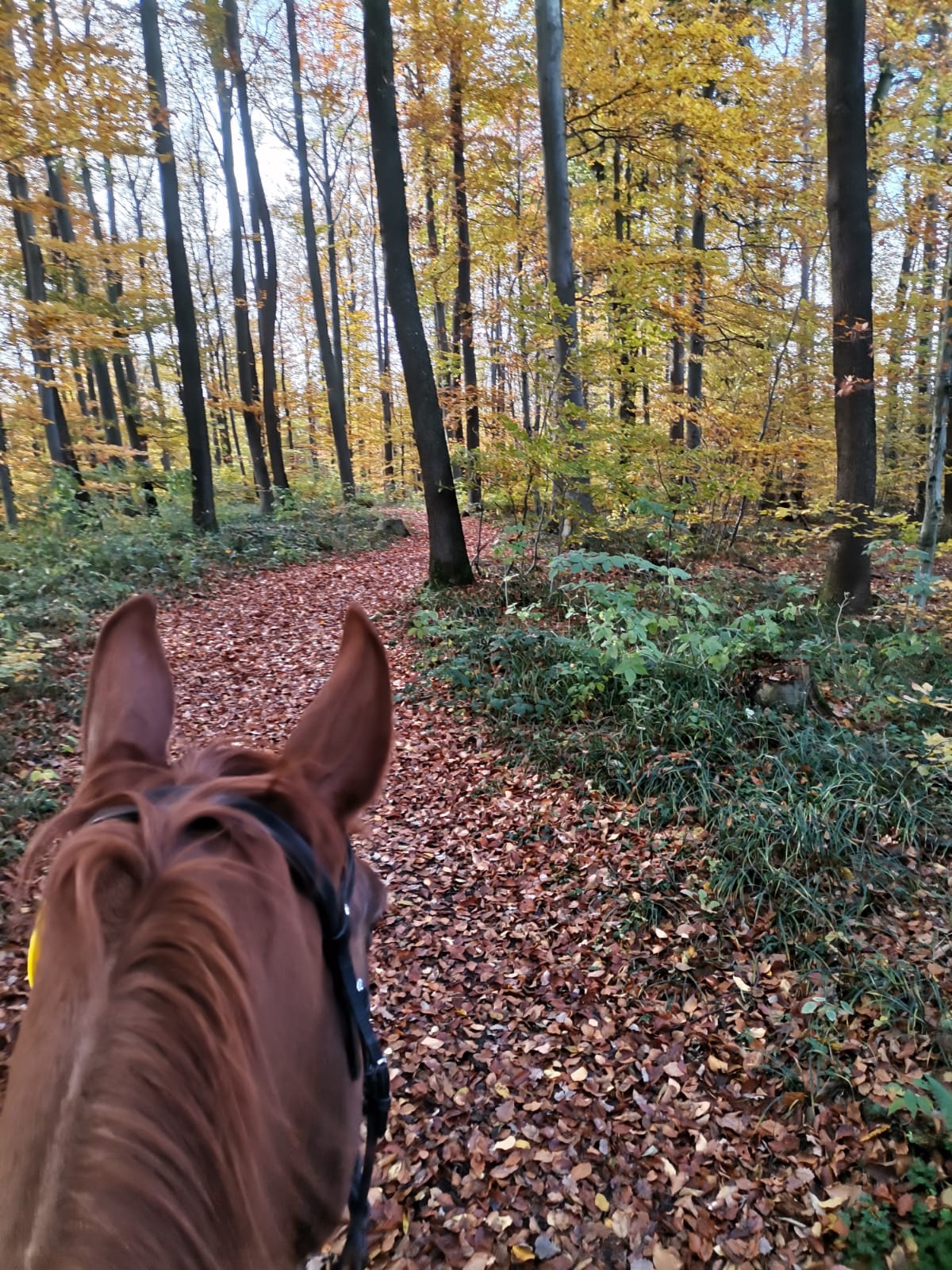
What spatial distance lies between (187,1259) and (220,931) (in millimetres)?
312

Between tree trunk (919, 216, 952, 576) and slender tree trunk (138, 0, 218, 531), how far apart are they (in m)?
10.5

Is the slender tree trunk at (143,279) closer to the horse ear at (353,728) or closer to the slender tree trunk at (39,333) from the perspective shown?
the slender tree trunk at (39,333)

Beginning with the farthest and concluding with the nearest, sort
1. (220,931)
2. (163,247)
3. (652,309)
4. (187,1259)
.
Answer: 1. (163,247)
2. (652,309)
3. (220,931)
4. (187,1259)

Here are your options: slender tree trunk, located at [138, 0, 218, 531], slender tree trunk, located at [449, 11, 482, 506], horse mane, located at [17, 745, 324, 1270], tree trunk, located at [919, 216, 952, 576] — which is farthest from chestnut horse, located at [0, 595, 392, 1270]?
slender tree trunk, located at [138, 0, 218, 531]

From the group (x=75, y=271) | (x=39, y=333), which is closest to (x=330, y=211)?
(x=75, y=271)

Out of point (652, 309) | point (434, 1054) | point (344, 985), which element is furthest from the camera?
point (652, 309)

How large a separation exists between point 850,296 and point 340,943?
26.4 ft

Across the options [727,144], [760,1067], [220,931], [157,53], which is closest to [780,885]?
[760,1067]

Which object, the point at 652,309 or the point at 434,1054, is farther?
the point at 652,309

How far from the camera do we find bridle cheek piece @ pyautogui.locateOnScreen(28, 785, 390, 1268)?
97 cm

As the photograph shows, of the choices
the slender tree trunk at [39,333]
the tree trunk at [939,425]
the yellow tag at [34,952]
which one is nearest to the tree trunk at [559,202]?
the tree trunk at [939,425]

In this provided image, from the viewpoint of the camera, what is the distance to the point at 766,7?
35.8ft

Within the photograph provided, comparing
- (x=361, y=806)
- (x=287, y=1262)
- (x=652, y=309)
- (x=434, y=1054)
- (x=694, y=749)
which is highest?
(x=652, y=309)

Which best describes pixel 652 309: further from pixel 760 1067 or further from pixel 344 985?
pixel 344 985
